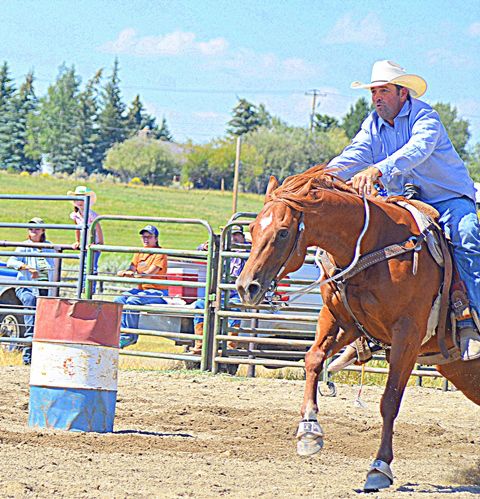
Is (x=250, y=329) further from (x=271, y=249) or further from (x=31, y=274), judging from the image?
(x=271, y=249)

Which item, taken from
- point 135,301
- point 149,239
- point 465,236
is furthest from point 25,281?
point 465,236

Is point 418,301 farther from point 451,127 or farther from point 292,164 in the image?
point 451,127

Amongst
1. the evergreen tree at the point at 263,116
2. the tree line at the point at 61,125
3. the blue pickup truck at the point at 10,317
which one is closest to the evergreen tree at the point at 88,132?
the tree line at the point at 61,125

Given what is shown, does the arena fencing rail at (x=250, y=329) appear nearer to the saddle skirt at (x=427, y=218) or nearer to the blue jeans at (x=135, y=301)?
the blue jeans at (x=135, y=301)

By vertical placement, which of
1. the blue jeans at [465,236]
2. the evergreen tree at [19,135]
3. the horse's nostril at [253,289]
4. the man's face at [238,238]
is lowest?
the horse's nostril at [253,289]

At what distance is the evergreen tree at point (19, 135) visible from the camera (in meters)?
104

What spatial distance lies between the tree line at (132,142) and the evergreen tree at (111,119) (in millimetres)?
119

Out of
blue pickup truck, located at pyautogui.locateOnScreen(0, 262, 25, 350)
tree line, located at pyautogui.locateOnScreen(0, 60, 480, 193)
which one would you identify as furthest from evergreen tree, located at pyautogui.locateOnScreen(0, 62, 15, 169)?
blue pickup truck, located at pyautogui.locateOnScreen(0, 262, 25, 350)

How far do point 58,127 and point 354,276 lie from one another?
105 meters

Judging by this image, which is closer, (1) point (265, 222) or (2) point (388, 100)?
(1) point (265, 222)

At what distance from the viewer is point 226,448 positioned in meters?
6.63

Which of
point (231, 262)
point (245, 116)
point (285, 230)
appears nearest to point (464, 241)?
point (285, 230)

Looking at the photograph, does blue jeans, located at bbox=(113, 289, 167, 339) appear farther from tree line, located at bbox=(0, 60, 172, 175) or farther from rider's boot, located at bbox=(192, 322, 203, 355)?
tree line, located at bbox=(0, 60, 172, 175)

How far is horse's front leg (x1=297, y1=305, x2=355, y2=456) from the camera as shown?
5578 millimetres
